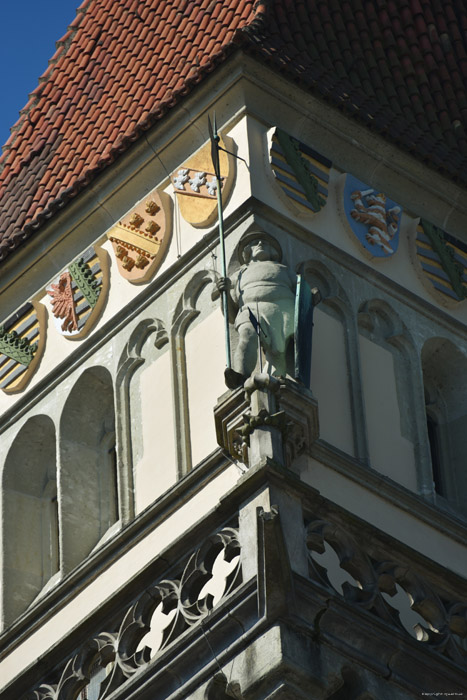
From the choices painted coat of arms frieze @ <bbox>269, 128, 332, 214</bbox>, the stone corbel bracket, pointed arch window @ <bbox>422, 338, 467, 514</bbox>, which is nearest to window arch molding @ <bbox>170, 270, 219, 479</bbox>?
painted coat of arms frieze @ <bbox>269, 128, 332, 214</bbox>

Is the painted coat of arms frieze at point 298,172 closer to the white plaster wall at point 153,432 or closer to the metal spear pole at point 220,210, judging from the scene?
the metal spear pole at point 220,210

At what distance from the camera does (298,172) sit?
22.5 meters

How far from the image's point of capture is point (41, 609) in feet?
71.6

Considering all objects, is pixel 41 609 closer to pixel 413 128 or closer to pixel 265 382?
pixel 265 382

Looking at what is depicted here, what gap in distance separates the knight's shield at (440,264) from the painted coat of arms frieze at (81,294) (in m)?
2.24

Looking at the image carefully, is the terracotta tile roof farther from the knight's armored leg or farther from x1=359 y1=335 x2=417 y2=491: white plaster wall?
the knight's armored leg

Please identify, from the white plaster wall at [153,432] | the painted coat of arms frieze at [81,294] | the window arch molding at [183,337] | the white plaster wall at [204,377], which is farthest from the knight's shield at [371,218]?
the painted coat of arms frieze at [81,294]

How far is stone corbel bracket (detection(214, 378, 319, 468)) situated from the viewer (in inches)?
776

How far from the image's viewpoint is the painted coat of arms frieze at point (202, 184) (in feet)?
73.3

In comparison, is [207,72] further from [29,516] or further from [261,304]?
[29,516]

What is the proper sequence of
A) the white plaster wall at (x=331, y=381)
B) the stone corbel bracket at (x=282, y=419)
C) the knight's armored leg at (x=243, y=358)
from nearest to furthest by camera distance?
the stone corbel bracket at (x=282, y=419)
the knight's armored leg at (x=243, y=358)
the white plaster wall at (x=331, y=381)

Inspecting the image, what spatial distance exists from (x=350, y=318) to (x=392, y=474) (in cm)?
130

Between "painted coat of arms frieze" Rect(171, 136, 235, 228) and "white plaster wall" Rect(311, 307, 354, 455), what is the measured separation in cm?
108

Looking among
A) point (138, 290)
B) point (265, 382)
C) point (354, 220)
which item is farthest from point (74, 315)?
point (265, 382)
